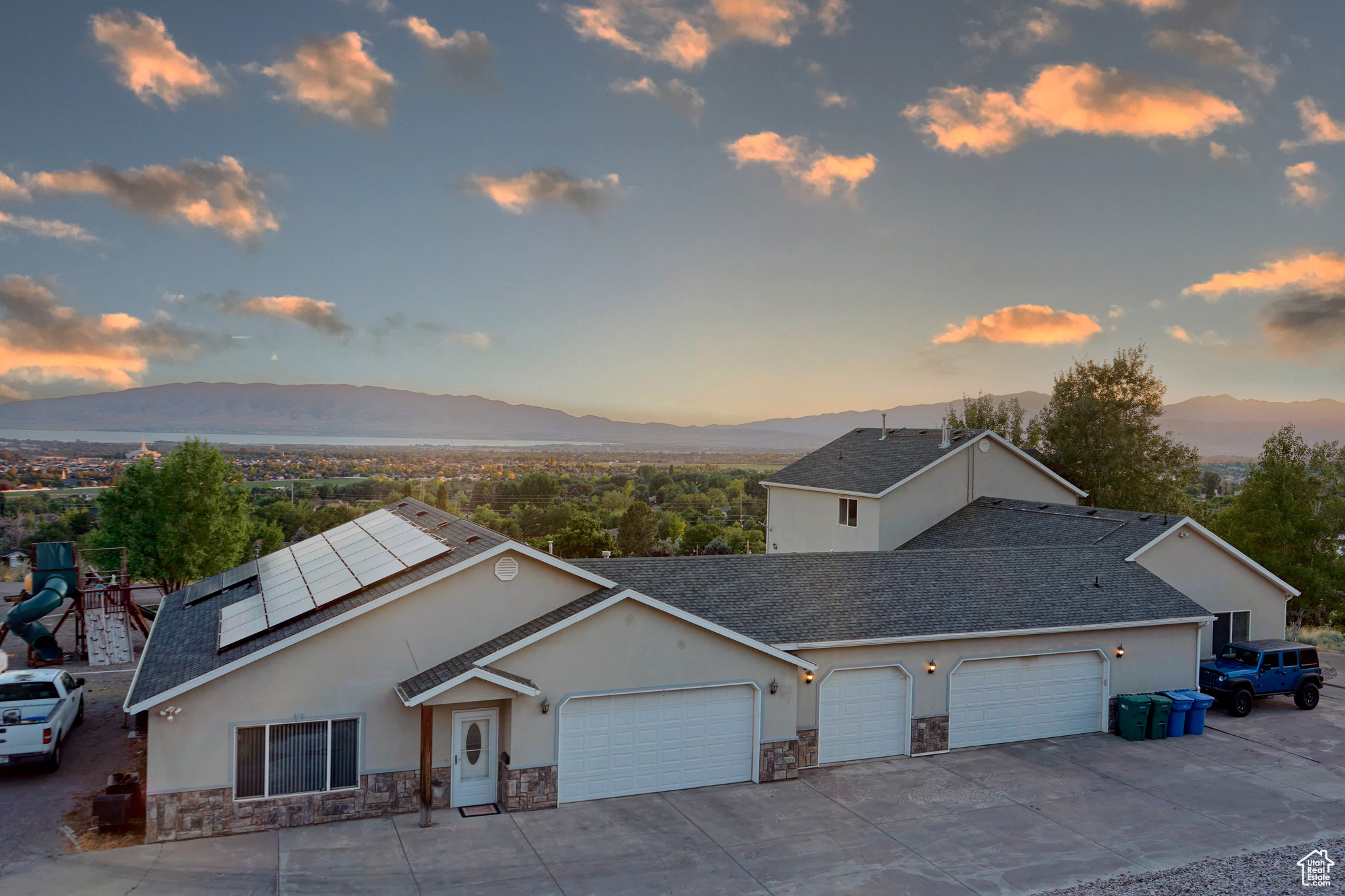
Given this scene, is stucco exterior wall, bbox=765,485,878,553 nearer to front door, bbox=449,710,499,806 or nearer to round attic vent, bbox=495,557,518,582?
round attic vent, bbox=495,557,518,582

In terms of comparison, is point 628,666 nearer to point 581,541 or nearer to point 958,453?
point 958,453

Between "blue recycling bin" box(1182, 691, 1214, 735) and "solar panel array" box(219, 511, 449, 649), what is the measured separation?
1677cm

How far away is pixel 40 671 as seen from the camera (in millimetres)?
15875

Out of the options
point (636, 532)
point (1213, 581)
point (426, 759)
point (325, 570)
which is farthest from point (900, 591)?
point (636, 532)

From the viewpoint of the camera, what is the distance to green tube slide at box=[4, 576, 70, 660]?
23406mm

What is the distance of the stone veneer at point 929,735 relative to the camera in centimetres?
1638

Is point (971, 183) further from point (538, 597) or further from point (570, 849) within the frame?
point (570, 849)

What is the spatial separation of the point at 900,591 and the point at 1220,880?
790cm

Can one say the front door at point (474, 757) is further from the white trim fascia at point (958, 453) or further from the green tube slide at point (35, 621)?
the green tube slide at point (35, 621)

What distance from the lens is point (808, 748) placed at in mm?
15445

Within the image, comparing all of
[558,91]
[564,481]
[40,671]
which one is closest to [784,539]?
[558,91]

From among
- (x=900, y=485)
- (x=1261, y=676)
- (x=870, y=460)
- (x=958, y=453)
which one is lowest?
(x=1261, y=676)

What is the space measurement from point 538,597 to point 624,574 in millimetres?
2408

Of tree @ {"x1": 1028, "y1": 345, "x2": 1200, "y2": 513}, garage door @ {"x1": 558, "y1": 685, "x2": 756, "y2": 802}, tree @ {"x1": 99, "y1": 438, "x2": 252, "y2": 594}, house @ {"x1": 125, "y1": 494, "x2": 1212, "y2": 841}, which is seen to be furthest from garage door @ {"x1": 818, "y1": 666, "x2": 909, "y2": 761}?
tree @ {"x1": 1028, "y1": 345, "x2": 1200, "y2": 513}
